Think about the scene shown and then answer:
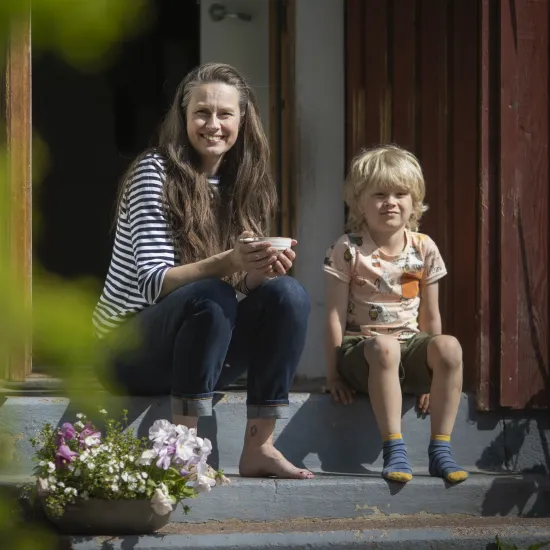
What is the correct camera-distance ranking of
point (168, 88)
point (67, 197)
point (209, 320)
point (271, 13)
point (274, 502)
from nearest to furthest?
point (209, 320) → point (274, 502) → point (271, 13) → point (168, 88) → point (67, 197)

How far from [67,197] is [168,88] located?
50.7 inches

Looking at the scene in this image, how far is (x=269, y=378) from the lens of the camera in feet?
10.3

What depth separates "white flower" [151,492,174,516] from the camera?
2.81 metres

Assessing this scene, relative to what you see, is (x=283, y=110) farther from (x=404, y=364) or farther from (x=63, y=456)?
(x=63, y=456)

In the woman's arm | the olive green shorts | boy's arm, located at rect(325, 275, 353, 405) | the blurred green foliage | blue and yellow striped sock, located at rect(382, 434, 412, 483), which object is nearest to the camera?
the blurred green foliage

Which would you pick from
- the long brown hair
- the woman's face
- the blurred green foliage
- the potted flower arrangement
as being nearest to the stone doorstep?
the potted flower arrangement

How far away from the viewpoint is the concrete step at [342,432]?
3471 millimetres

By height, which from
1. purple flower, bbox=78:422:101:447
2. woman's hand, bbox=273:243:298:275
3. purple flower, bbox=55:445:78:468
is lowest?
purple flower, bbox=55:445:78:468

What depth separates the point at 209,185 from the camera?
3.39 metres

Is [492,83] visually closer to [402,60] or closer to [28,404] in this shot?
[402,60]

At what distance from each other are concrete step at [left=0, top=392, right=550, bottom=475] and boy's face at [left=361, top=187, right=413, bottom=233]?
603 millimetres

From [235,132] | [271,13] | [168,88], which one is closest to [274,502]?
[235,132]

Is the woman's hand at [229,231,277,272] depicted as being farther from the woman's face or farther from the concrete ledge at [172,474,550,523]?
the concrete ledge at [172,474,550,523]

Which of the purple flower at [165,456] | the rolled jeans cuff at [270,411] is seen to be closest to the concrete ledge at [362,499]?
the rolled jeans cuff at [270,411]
